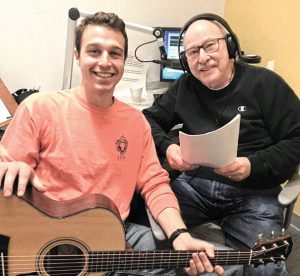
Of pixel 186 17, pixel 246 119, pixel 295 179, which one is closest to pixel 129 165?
pixel 246 119

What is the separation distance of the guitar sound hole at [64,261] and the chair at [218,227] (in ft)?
0.86

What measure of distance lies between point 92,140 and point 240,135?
632 mm

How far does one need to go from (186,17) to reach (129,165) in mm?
1499

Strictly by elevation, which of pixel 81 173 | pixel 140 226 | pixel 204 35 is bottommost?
pixel 140 226

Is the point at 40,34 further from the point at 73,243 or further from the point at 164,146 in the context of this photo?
the point at 73,243

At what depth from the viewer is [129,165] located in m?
1.36

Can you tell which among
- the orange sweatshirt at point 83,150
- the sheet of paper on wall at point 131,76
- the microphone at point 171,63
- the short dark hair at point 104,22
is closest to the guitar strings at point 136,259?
the orange sweatshirt at point 83,150

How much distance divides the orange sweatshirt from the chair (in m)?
0.09

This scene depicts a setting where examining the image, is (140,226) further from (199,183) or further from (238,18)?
(238,18)

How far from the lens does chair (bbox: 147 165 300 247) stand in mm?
1224

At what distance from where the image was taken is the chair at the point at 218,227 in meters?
1.22

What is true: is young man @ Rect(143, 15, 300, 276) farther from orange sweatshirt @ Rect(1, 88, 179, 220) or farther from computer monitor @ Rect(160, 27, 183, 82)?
computer monitor @ Rect(160, 27, 183, 82)

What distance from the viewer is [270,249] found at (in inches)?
45.6

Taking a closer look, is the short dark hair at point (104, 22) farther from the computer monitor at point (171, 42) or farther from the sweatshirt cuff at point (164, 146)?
the computer monitor at point (171, 42)
